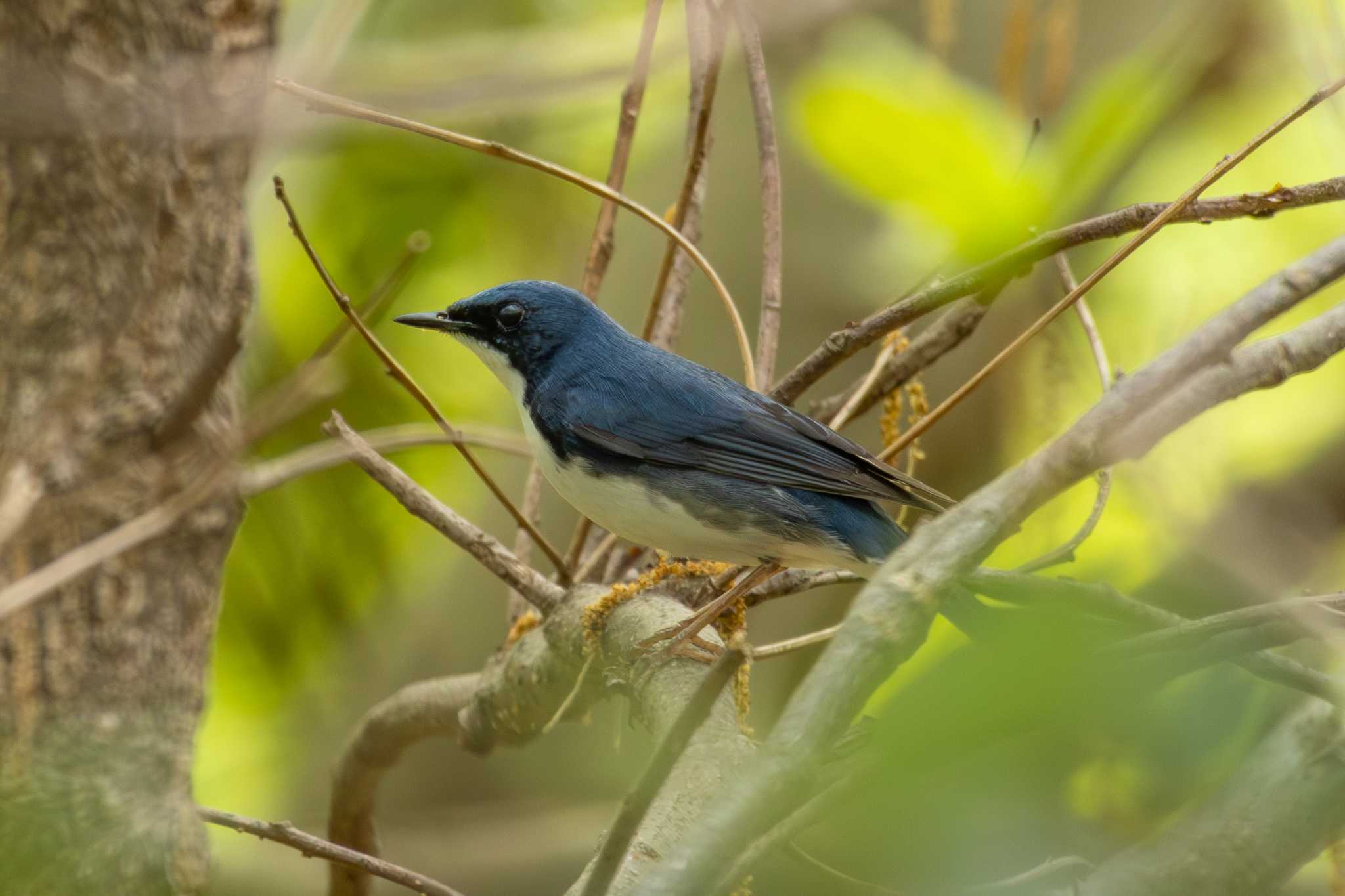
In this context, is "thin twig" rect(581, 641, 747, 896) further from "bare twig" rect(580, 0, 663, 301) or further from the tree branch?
"bare twig" rect(580, 0, 663, 301)

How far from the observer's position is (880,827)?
90 cm

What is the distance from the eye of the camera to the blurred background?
3.73 ft

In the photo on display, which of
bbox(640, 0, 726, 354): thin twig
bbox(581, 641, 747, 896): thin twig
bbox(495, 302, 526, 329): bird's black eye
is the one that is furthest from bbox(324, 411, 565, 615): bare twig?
bbox(581, 641, 747, 896): thin twig

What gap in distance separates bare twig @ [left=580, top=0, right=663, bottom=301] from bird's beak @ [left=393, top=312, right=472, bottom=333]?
0.47m

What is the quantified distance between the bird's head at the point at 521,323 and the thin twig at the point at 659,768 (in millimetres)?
2679

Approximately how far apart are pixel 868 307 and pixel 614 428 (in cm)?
298

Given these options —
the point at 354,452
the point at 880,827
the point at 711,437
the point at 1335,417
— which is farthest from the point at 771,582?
the point at 1335,417

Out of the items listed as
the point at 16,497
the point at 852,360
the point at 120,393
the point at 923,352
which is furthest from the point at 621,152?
the point at 852,360

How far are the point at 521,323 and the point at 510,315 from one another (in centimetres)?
4

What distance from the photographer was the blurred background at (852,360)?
1138mm

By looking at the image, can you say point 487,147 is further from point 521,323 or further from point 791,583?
point 791,583

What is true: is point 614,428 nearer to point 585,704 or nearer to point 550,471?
point 550,471

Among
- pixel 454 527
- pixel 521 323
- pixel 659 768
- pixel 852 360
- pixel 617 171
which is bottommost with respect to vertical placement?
pixel 659 768

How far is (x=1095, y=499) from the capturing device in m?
2.88
